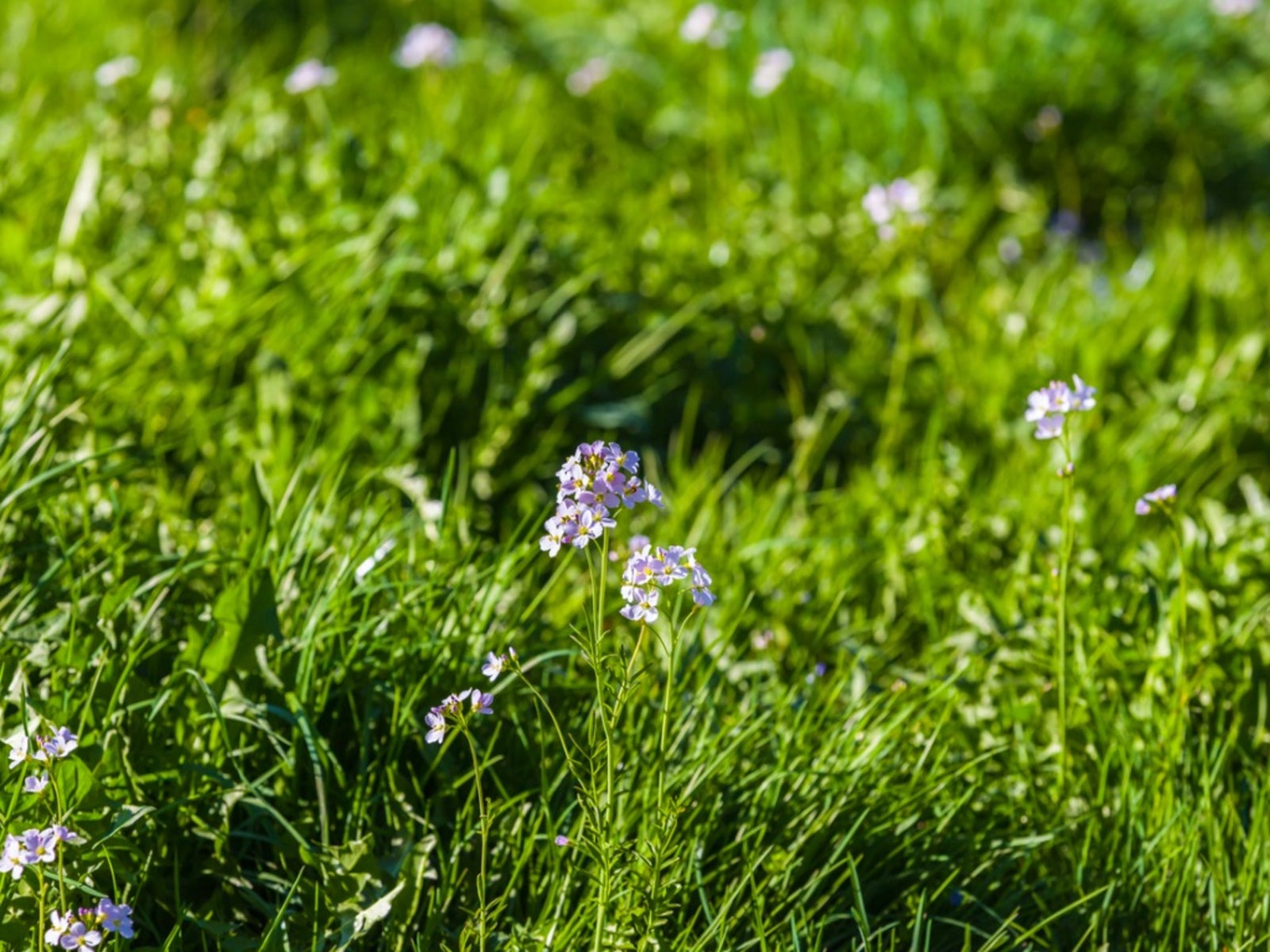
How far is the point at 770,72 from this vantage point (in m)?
4.25

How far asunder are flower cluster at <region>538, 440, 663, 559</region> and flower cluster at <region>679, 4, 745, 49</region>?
278 centimetres

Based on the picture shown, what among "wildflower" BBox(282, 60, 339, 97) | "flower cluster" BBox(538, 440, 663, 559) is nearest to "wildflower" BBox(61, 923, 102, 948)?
"flower cluster" BBox(538, 440, 663, 559)

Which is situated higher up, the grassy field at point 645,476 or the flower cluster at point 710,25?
the flower cluster at point 710,25

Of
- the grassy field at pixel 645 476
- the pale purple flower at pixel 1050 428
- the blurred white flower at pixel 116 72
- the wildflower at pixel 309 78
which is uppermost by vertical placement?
the blurred white flower at pixel 116 72

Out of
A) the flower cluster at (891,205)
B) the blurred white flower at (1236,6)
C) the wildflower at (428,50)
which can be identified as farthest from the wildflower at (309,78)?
the blurred white flower at (1236,6)

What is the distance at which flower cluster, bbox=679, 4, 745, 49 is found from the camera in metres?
4.16

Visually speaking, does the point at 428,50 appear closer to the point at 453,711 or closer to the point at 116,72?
the point at 116,72

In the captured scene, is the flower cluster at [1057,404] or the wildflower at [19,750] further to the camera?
the flower cluster at [1057,404]

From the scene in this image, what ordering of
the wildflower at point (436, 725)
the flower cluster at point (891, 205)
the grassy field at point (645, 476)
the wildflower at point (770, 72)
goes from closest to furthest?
the wildflower at point (436, 725), the grassy field at point (645, 476), the flower cluster at point (891, 205), the wildflower at point (770, 72)

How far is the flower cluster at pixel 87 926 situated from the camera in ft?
5.10

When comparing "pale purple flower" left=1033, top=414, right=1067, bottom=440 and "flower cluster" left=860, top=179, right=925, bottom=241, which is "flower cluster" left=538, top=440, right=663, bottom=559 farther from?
"flower cluster" left=860, top=179, right=925, bottom=241

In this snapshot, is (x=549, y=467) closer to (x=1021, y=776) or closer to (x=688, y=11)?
Answer: (x=1021, y=776)

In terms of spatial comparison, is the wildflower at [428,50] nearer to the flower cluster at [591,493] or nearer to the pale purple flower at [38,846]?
the flower cluster at [591,493]

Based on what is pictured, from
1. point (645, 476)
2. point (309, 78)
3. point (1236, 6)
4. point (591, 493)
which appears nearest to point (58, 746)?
point (591, 493)
